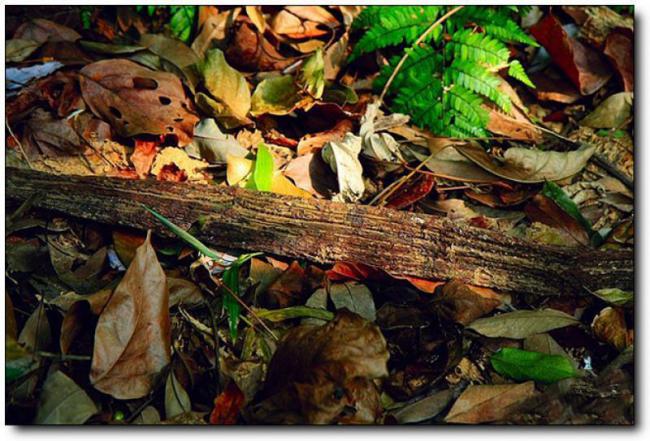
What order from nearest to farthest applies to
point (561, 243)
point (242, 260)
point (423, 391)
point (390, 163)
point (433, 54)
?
point (423, 391) → point (242, 260) → point (561, 243) → point (390, 163) → point (433, 54)

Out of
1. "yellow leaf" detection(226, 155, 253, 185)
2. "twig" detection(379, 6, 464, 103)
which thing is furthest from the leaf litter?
"twig" detection(379, 6, 464, 103)

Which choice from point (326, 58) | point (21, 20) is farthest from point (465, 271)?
point (21, 20)

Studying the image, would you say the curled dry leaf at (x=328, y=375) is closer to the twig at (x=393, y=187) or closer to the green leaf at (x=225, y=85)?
the twig at (x=393, y=187)

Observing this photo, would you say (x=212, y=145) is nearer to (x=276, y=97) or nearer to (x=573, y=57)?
(x=276, y=97)

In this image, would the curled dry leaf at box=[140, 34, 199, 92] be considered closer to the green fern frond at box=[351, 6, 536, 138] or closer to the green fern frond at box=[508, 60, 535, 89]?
the green fern frond at box=[351, 6, 536, 138]

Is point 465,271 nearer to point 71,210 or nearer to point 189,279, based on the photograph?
point 189,279

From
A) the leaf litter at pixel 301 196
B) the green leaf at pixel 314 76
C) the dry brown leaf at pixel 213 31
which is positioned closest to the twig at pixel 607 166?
the leaf litter at pixel 301 196

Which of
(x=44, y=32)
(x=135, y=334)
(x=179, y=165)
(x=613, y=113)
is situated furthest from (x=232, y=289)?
(x=613, y=113)
